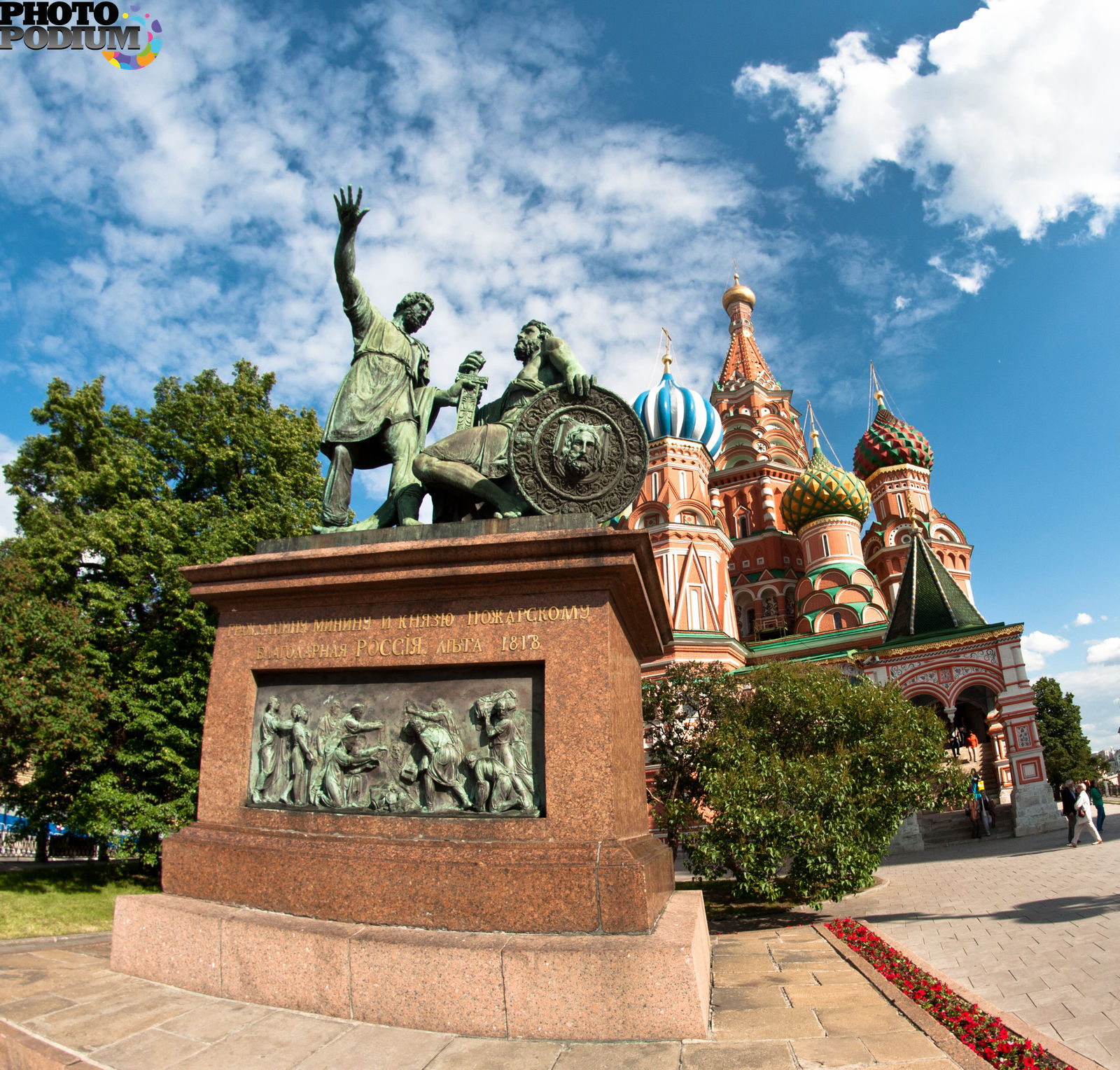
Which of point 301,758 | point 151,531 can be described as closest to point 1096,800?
point 301,758

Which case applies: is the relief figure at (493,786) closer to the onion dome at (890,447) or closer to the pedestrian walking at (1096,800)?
the pedestrian walking at (1096,800)

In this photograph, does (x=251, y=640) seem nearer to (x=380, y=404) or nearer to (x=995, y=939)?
(x=380, y=404)

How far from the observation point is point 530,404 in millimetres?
5668

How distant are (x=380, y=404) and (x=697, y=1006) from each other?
494 centimetres

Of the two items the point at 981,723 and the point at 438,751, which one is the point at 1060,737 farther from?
the point at 438,751

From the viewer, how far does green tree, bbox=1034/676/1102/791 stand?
144ft

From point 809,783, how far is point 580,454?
604 cm

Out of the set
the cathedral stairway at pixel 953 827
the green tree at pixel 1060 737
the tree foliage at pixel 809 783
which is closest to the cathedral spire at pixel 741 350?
the green tree at pixel 1060 737

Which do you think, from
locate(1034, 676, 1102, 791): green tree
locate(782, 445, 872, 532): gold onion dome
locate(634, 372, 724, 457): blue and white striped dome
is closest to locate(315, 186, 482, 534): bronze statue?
locate(634, 372, 724, 457): blue and white striped dome

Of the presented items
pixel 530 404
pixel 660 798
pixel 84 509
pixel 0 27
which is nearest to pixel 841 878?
pixel 660 798

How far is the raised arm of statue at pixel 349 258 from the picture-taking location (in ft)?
19.9

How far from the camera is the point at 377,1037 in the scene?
3736mm

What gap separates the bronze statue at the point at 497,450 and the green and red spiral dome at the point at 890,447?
41.6 m

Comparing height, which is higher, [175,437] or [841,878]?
[175,437]
